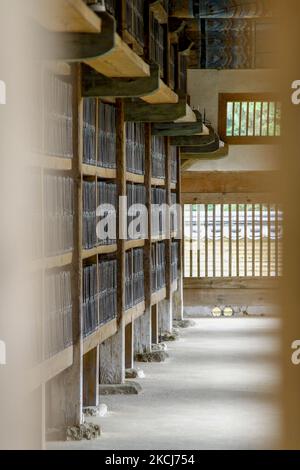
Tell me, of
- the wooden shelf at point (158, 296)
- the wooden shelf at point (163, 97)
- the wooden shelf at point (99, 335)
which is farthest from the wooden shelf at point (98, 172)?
the wooden shelf at point (158, 296)

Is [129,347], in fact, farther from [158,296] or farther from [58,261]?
[58,261]

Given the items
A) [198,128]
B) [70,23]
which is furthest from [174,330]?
[70,23]

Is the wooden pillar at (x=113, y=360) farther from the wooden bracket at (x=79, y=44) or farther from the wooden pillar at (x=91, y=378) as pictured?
the wooden bracket at (x=79, y=44)

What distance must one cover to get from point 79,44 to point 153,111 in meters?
4.07

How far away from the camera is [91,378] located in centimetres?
747

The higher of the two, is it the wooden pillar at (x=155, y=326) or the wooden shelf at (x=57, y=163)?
the wooden shelf at (x=57, y=163)

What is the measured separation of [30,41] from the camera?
16.0 feet

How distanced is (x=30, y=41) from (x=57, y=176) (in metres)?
1.40

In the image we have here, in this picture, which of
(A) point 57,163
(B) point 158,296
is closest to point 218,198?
(B) point 158,296

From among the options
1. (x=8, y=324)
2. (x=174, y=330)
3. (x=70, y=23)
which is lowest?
(x=174, y=330)

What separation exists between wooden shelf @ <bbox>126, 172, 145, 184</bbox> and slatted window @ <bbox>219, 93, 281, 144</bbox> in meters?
5.65

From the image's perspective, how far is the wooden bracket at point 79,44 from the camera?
16.3ft

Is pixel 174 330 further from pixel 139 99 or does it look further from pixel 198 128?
pixel 139 99

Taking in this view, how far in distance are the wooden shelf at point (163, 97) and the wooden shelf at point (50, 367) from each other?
7.87ft
